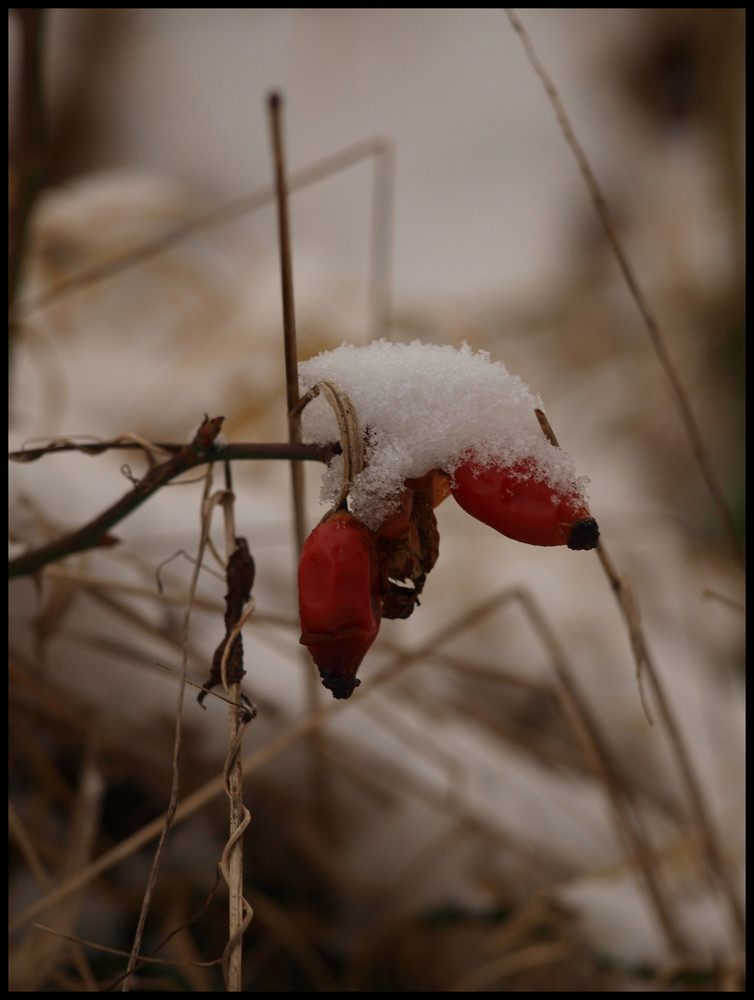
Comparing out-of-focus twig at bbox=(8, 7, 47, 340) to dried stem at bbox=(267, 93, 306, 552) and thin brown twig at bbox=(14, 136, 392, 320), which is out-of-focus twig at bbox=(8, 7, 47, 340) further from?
dried stem at bbox=(267, 93, 306, 552)

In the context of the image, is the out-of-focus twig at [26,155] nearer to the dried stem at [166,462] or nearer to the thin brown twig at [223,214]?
the thin brown twig at [223,214]

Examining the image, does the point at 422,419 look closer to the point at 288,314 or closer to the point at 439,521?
the point at 288,314

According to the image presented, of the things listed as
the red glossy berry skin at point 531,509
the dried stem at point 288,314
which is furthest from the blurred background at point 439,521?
the red glossy berry skin at point 531,509

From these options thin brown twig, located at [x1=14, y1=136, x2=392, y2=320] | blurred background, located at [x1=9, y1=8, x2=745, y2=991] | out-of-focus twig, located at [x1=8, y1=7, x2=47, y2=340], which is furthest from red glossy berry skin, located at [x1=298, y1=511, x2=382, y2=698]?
out-of-focus twig, located at [x1=8, y1=7, x2=47, y2=340]

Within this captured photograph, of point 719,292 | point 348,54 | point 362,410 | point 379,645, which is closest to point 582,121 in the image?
point 348,54

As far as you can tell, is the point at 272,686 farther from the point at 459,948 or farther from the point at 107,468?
the point at 107,468

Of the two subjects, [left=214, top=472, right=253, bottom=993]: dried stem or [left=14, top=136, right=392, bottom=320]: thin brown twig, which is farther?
[left=14, top=136, right=392, bottom=320]: thin brown twig
